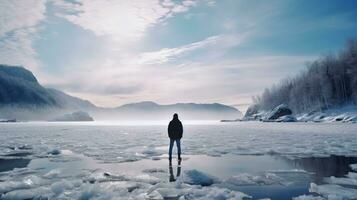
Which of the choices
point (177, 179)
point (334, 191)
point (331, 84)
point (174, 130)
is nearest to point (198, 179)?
point (177, 179)

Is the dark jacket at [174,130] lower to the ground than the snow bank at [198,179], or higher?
higher

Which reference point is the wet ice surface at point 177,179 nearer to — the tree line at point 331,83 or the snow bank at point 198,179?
the snow bank at point 198,179

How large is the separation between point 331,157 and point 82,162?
1183 cm

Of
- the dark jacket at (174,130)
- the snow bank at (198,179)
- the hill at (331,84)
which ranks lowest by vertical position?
the snow bank at (198,179)

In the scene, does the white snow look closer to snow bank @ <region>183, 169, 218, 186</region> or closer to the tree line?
snow bank @ <region>183, 169, 218, 186</region>

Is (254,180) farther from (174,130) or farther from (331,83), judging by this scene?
(331,83)

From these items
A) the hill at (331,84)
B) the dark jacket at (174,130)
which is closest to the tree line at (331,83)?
the hill at (331,84)

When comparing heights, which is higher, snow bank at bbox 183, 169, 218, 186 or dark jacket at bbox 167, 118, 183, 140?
dark jacket at bbox 167, 118, 183, 140

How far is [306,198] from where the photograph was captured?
23.7 feet

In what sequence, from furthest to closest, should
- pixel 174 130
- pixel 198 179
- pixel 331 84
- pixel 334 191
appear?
1. pixel 331 84
2. pixel 174 130
3. pixel 198 179
4. pixel 334 191

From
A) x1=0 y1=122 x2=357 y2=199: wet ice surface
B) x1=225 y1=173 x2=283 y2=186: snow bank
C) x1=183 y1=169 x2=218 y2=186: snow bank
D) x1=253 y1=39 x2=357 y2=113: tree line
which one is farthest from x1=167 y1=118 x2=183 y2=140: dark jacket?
x1=253 y1=39 x2=357 y2=113: tree line

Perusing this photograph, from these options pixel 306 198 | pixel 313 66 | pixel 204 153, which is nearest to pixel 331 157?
pixel 204 153

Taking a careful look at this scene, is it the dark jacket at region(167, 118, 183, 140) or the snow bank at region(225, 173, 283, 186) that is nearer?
the snow bank at region(225, 173, 283, 186)

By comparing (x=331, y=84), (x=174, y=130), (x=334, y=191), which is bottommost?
(x=334, y=191)
